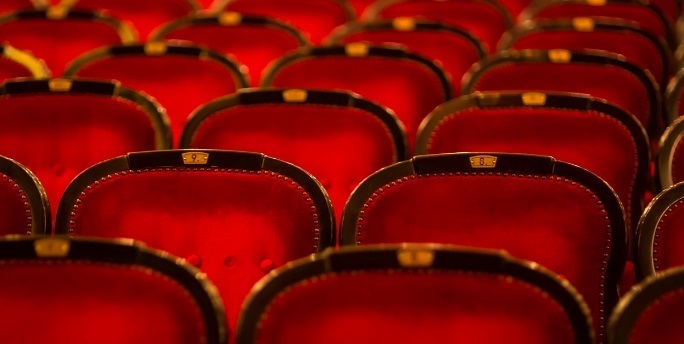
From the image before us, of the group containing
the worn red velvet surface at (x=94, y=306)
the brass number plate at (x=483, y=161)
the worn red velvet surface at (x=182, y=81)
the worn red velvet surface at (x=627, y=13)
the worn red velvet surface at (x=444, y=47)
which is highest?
the worn red velvet surface at (x=627, y=13)

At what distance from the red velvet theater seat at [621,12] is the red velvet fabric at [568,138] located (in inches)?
33.9

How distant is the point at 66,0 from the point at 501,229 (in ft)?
5.61

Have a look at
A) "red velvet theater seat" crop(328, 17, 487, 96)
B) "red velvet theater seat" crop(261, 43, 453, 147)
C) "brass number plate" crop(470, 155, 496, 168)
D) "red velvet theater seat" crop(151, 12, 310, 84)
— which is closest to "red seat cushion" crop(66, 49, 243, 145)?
"red velvet theater seat" crop(261, 43, 453, 147)

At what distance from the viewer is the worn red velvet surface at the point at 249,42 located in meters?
1.71

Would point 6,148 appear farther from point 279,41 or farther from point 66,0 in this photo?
point 66,0

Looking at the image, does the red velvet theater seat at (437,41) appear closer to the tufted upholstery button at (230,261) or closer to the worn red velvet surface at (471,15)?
the worn red velvet surface at (471,15)

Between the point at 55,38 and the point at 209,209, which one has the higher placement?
the point at 55,38

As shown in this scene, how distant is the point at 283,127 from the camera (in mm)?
1118

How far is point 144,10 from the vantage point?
2080 millimetres

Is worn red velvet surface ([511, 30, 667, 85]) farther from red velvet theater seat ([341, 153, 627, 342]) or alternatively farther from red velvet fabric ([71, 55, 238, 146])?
red velvet theater seat ([341, 153, 627, 342])

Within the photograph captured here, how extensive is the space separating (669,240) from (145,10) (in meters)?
1.61

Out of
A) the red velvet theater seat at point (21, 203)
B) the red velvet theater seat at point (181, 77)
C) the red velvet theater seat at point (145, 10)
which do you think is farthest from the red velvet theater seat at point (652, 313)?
the red velvet theater seat at point (145, 10)

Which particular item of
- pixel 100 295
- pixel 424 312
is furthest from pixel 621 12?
pixel 100 295

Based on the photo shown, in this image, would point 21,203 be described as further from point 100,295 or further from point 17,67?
point 17,67
